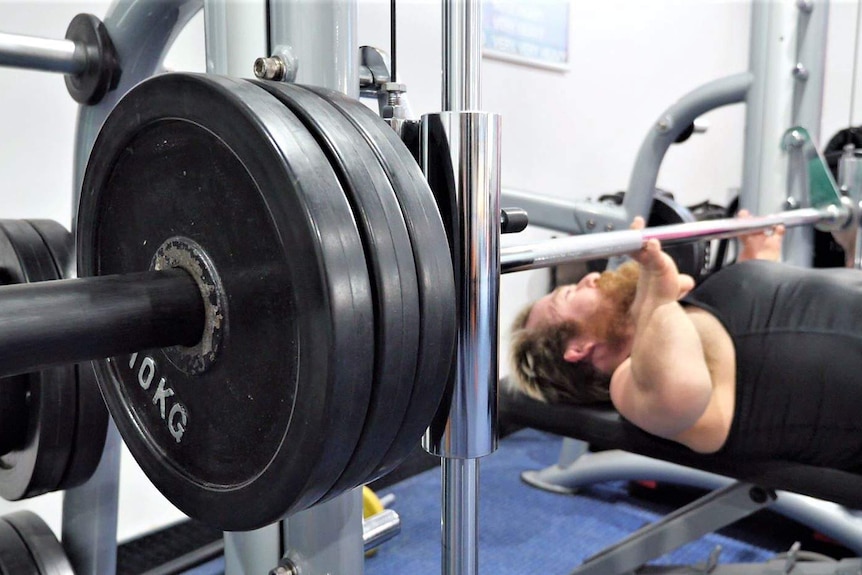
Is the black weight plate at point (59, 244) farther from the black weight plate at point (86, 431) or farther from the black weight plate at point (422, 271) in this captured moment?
the black weight plate at point (422, 271)

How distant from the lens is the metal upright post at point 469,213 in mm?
499

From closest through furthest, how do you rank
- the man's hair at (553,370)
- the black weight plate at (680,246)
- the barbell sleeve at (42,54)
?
the barbell sleeve at (42,54)
the man's hair at (553,370)
the black weight plate at (680,246)

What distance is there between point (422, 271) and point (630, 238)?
1.92 feet

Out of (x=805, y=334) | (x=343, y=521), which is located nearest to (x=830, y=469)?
(x=805, y=334)

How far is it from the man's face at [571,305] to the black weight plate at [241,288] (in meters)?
1.26

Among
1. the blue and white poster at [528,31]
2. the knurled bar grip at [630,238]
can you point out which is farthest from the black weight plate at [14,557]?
the blue and white poster at [528,31]

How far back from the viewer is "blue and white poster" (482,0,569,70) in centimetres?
209

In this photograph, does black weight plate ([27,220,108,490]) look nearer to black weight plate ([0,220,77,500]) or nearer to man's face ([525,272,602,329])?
black weight plate ([0,220,77,500])

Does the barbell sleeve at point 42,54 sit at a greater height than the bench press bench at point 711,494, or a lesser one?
greater

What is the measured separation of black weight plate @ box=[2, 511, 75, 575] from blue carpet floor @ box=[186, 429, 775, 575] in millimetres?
716

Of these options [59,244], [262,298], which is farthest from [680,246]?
[262,298]

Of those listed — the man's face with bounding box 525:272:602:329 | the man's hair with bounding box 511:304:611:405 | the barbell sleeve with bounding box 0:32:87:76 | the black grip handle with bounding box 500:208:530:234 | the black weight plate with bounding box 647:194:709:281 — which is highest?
the barbell sleeve with bounding box 0:32:87:76

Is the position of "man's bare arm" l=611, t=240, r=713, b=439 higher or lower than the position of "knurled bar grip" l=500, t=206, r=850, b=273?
lower

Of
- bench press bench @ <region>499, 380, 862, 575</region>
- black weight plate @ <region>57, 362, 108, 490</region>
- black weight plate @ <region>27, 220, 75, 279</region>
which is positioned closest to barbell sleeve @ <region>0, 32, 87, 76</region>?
black weight plate @ <region>27, 220, 75, 279</region>
